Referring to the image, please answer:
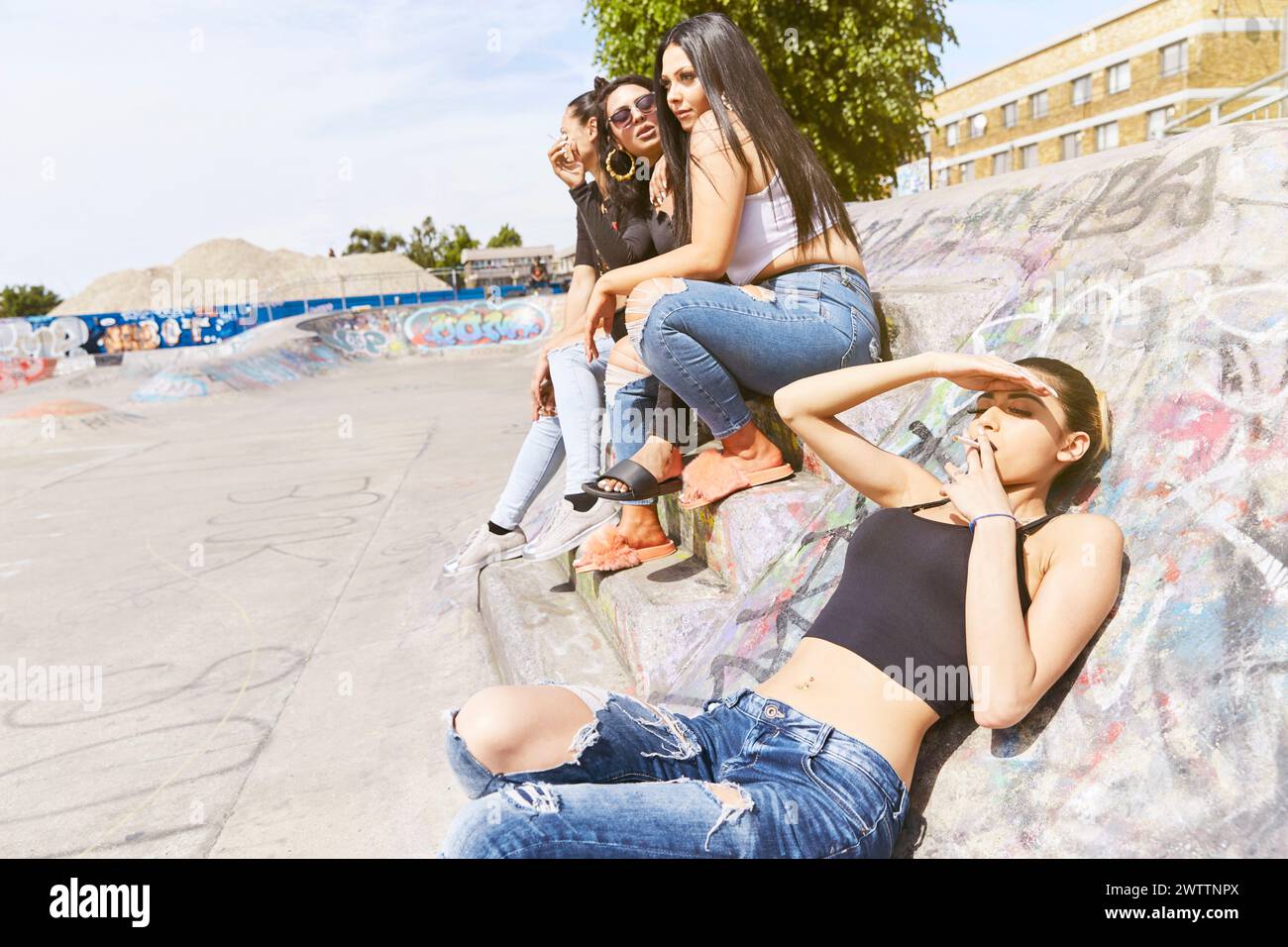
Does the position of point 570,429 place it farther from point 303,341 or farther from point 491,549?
point 303,341

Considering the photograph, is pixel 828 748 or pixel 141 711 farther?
Result: pixel 141 711

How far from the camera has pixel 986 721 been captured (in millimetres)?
1760

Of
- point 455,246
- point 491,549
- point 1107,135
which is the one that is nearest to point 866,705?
point 491,549

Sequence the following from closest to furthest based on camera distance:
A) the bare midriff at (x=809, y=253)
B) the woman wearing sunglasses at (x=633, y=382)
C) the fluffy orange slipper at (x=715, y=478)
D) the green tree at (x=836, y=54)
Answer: the bare midriff at (x=809, y=253) → the fluffy orange slipper at (x=715, y=478) → the woman wearing sunglasses at (x=633, y=382) → the green tree at (x=836, y=54)

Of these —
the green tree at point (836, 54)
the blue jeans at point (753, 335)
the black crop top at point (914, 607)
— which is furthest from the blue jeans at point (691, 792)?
the green tree at point (836, 54)

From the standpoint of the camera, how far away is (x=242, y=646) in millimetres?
4375

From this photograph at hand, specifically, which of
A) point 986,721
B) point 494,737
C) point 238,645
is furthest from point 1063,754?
point 238,645

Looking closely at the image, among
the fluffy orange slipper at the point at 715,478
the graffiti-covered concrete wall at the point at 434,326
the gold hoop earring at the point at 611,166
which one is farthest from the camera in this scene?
the graffiti-covered concrete wall at the point at 434,326

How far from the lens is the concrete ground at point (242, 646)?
9.57 ft

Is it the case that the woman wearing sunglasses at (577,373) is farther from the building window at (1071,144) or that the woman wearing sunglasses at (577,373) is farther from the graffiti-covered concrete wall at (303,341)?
the building window at (1071,144)

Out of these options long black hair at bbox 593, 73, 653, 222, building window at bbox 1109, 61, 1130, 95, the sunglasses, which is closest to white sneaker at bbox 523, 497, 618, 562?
long black hair at bbox 593, 73, 653, 222

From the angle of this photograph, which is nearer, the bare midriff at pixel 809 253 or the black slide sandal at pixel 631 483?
the bare midriff at pixel 809 253
